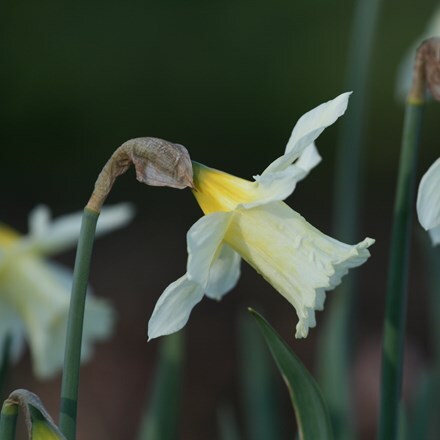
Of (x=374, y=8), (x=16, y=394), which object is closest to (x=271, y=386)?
(x=374, y=8)

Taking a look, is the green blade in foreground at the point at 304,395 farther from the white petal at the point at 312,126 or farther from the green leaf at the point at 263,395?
the green leaf at the point at 263,395

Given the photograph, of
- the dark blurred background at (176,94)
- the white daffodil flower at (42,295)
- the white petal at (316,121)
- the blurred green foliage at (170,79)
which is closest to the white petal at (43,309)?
the white daffodil flower at (42,295)

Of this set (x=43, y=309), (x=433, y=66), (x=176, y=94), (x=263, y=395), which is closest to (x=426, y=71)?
(x=433, y=66)

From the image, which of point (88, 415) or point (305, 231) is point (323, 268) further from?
point (88, 415)

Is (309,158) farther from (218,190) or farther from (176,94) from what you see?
(176,94)

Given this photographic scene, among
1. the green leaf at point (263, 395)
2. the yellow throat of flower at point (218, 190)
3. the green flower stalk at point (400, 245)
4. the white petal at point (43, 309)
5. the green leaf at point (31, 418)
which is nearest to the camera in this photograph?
the green leaf at point (31, 418)
